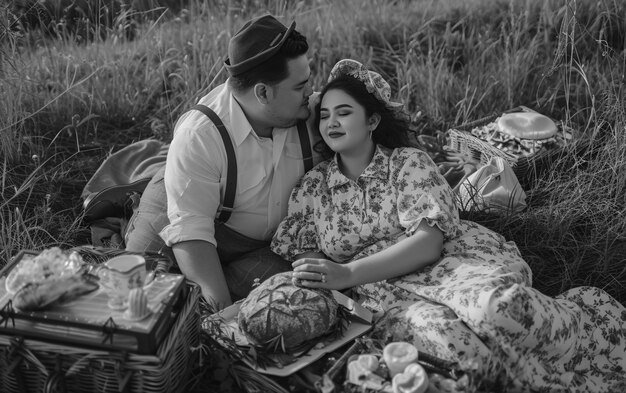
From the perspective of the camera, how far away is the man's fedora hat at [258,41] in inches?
142

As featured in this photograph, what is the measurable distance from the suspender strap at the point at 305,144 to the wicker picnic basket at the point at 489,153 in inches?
51.7

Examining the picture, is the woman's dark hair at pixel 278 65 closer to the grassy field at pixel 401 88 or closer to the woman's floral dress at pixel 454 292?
the woman's floral dress at pixel 454 292

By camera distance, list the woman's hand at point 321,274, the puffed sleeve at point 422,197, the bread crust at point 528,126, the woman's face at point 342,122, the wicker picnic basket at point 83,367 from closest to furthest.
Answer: the wicker picnic basket at point 83,367 → the woman's hand at point 321,274 → the puffed sleeve at point 422,197 → the woman's face at point 342,122 → the bread crust at point 528,126

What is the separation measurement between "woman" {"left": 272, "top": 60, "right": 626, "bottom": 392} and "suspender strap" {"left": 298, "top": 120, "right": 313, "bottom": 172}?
0.08 m

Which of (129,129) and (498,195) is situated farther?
(129,129)

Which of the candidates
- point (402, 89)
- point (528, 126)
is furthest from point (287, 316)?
point (402, 89)

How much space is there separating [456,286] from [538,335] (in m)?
0.41

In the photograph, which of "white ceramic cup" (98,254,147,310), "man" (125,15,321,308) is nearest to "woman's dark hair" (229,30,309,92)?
"man" (125,15,321,308)

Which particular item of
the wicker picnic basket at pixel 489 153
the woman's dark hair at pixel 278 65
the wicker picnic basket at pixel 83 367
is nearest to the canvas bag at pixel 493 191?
the wicker picnic basket at pixel 489 153

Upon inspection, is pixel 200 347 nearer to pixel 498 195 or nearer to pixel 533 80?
pixel 498 195

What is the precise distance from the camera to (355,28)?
5.85 m

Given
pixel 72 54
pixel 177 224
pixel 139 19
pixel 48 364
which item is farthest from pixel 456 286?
pixel 139 19

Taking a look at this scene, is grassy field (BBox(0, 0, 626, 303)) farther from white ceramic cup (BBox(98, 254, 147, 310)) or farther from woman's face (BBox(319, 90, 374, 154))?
white ceramic cup (BBox(98, 254, 147, 310))

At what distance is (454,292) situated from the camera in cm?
325
